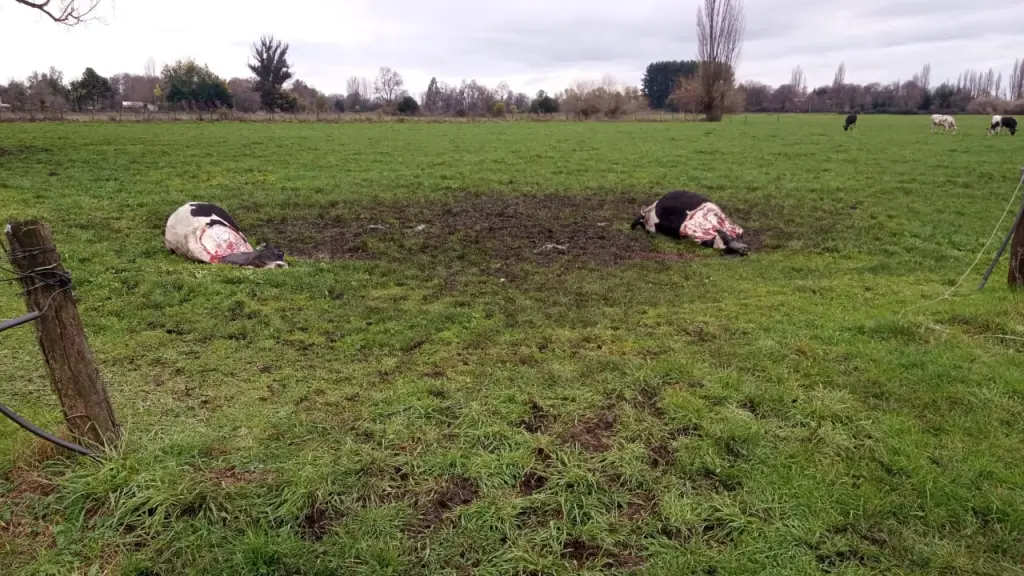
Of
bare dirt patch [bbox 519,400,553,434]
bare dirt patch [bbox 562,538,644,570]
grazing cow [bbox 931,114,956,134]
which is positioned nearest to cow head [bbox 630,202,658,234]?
bare dirt patch [bbox 519,400,553,434]

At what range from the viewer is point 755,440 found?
3.68 m

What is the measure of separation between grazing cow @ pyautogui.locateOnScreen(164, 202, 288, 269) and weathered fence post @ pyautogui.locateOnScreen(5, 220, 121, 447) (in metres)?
4.13

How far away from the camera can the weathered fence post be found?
120 inches

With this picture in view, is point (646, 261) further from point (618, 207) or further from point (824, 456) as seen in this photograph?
point (824, 456)

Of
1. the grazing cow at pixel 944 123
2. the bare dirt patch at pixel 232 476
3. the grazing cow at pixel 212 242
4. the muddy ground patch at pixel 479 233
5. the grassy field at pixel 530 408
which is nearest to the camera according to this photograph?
the grassy field at pixel 530 408

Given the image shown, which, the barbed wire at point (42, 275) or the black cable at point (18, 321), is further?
the barbed wire at point (42, 275)

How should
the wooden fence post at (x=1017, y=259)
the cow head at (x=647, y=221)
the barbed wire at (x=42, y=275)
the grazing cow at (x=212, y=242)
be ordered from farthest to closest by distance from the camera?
1. the cow head at (x=647, y=221)
2. the grazing cow at (x=212, y=242)
3. the wooden fence post at (x=1017, y=259)
4. the barbed wire at (x=42, y=275)

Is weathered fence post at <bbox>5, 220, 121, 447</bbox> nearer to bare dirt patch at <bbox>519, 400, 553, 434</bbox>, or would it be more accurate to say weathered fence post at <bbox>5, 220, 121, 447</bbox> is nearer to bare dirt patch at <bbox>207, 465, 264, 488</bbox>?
bare dirt patch at <bbox>207, 465, 264, 488</bbox>

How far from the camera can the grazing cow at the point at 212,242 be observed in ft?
24.8

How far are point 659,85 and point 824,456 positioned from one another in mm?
109570

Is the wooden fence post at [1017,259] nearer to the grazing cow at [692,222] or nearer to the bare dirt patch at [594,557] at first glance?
the grazing cow at [692,222]

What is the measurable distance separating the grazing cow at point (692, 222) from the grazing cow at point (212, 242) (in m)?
5.43

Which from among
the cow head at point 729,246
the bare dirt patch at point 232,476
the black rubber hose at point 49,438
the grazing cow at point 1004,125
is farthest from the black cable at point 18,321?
the grazing cow at point 1004,125

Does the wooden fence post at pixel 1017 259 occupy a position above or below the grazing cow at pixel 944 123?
below
